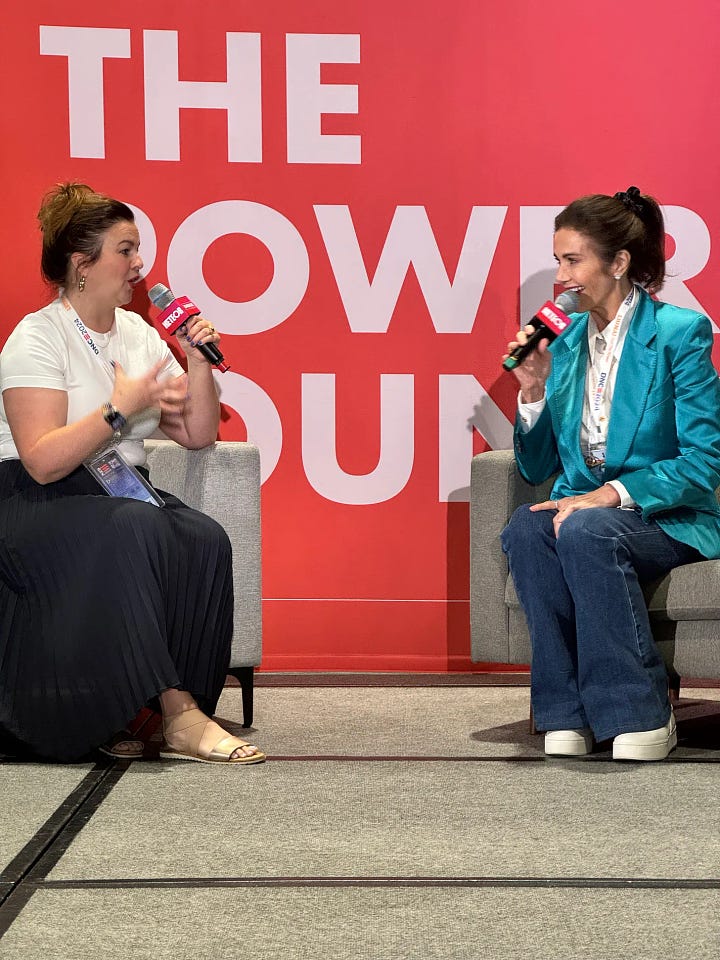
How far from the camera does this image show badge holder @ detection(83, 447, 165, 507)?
2.67 m

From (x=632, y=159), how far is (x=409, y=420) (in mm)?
1029

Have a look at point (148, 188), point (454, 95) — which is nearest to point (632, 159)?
point (454, 95)

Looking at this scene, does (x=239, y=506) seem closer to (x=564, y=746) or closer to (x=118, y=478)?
(x=118, y=478)

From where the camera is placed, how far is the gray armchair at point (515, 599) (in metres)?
2.58

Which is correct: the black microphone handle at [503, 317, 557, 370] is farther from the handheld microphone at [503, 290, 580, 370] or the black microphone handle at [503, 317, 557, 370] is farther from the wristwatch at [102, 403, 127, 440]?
the wristwatch at [102, 403, 127, 440]

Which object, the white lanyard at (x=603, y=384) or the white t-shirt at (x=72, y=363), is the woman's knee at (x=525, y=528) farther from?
the white t-shirt at (x=72, y=363)

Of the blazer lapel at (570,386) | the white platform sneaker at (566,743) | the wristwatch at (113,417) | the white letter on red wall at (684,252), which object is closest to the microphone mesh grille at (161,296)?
the wristwatch at (113,417)

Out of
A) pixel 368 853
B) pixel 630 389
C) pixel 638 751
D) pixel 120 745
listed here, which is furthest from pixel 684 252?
pixel 368 853

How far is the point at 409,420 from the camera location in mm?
3695

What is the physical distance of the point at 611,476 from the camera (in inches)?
109

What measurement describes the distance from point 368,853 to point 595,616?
0.83 metres

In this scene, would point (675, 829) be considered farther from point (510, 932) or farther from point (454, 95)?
point (454, 95)

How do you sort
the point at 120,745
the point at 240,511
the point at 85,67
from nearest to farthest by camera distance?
the point at 120,745 < the point at 240,511 < the point at 85,67

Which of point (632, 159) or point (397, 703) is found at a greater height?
point (632, 159)
